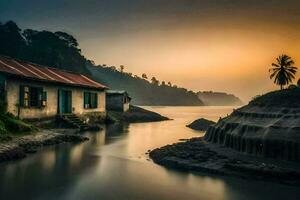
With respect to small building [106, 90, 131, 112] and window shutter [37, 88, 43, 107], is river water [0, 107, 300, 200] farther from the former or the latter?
small building [106, 90, 131, 112]

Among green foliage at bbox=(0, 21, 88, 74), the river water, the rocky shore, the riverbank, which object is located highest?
green foliage at bbox=(0, 21, 88, 74)

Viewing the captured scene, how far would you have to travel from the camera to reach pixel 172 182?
15992mm

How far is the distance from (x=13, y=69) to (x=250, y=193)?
24.1m

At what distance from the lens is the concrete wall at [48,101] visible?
94.9 ft

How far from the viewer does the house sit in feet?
95.1

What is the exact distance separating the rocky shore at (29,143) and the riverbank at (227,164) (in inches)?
315

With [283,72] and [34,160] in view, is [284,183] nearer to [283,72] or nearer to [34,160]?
[34,160]

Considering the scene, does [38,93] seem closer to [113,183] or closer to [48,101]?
[48,101]

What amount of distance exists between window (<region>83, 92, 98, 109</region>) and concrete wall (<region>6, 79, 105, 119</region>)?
59cm

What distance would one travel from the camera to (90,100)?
4359 cm

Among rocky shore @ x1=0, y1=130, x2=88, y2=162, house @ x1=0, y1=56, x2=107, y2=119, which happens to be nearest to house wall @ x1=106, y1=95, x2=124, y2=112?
house @ x1=0, y1=56, x2=107, y2=119

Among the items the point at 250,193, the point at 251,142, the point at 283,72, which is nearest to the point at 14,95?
the point at 251,142

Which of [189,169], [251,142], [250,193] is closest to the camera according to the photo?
[250,193]

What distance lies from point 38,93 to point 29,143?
32.1 feet
